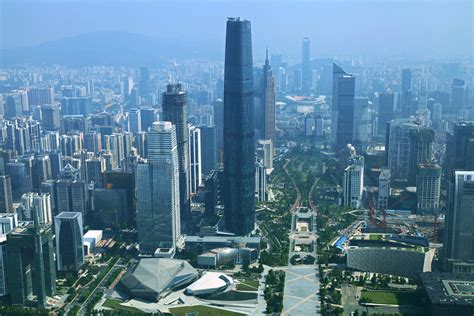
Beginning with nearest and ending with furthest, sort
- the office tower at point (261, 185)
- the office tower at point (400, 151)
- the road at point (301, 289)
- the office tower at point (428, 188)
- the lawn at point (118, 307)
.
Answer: the lawn at point (118, 307) → the road at point (301, 289) → the office tower at point (428, 188) → the office tower at point (261, 185) → the office tower at point (400, 151)

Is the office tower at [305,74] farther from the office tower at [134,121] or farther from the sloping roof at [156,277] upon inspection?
the sloping roof at [156,277]

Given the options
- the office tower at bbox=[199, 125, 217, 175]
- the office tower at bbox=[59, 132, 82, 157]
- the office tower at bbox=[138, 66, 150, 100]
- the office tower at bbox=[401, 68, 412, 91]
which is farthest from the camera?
the office tower at bbox=[138, 66, 150, 100]

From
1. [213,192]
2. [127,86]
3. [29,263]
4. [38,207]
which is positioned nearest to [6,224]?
[38,207]

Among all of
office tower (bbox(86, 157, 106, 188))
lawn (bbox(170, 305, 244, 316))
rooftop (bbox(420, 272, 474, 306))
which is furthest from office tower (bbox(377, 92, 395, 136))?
lawn (bbox(170, 305, 244, 316))

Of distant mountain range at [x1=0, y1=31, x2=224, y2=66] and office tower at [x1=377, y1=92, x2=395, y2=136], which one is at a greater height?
distant mountain range at [x1=0, y1=31, x2=224, y2=66]

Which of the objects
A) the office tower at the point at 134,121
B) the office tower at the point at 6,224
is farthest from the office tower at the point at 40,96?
the office tower at the point at 6,224

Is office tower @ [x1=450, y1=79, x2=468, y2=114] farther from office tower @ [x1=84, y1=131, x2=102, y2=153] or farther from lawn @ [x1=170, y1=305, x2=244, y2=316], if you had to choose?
lawn @ [x1=170, y1=305, x2=244, y2=316]
